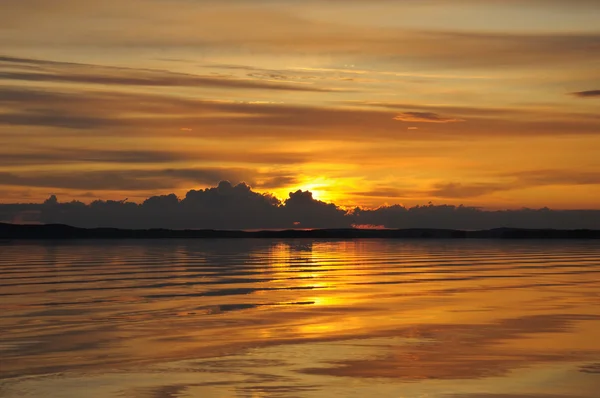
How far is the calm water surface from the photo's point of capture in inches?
648

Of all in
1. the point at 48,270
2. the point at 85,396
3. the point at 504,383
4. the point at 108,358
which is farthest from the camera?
the point at 48,270

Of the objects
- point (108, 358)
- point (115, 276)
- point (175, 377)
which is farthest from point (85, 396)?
point (115, 276)

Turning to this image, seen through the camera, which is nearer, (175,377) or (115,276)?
(175,377)

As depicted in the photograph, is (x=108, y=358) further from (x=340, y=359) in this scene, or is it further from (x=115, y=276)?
(x=115, y=276)

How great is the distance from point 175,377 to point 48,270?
1457 inches

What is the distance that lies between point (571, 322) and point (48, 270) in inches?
1393

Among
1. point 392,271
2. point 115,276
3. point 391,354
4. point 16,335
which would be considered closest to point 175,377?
point 391,354

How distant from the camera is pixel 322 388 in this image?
53.0 feet

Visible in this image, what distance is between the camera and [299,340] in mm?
22047

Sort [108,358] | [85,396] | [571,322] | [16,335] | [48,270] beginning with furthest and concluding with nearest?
[48,270] < [571,322] < [16,335] < [108,358] < [85,396]

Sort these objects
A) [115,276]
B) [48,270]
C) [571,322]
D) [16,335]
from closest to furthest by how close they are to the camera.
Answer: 1. [16,335]
2. [571,322]
3. [115,276]
4. [48,270]

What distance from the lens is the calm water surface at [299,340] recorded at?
54.0 ft

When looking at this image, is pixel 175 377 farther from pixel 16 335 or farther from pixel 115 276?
pixel 115 276

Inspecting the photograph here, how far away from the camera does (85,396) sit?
1542cm
